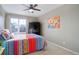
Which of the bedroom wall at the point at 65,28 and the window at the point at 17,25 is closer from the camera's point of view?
the window at the point at 17,25

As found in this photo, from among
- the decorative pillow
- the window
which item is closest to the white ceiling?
the window

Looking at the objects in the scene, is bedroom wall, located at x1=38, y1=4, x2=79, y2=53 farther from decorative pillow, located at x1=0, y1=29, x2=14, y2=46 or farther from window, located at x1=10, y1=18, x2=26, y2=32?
decorative pillow, located at x1=0, y1=29, x2=14, y2=46

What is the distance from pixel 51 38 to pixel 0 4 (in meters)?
1.00

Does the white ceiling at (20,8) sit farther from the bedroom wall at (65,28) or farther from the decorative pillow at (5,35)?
the decorative pillow at (5,35)

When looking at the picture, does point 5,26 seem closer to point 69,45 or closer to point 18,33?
point 18,33

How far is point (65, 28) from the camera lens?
1564 mm

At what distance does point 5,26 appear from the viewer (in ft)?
3.93

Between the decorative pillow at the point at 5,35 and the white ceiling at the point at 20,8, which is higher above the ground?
the white ceiling at the point at 20,8

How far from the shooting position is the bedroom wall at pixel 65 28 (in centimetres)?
142

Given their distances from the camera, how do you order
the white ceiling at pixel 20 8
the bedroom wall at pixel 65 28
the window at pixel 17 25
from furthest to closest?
the bedroom wall at pixel 65 28 → the window at pixel 17 25 → the white ceiling at pixel 20 8

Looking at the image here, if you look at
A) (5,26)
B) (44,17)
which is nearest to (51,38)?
(44,17)

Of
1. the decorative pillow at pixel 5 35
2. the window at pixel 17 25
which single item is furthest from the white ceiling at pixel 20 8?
the decorative pillow at pixel 5 35

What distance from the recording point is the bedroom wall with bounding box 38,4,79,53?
1.42m
